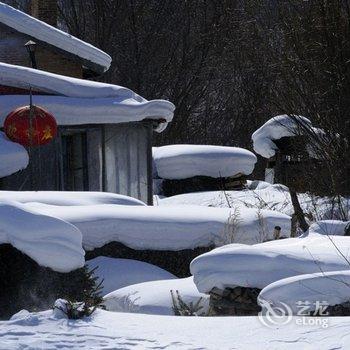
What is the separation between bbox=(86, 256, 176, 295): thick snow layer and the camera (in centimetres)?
1416

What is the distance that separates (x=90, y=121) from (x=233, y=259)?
Result: 34.7ft

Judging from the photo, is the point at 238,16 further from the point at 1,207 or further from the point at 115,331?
the point at 115,331

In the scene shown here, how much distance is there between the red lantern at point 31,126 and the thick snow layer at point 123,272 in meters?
4.27

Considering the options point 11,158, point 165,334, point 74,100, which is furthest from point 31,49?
point 165,334

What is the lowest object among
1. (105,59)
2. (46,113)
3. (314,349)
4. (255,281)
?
(314,349)

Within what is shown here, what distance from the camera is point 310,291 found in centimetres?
874

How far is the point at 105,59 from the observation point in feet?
87.5

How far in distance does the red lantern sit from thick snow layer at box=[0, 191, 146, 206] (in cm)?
232

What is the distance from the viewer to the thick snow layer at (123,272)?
14156 millimetres

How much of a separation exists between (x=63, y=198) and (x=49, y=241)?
6.64 meters

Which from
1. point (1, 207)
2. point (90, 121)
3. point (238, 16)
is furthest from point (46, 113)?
point (238, 16)

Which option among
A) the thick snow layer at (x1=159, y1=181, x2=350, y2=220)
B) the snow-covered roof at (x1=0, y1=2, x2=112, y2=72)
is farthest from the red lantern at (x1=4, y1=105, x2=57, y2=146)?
the snow-covered roof at (x1=0, y1=2, x2=112, y2=72)

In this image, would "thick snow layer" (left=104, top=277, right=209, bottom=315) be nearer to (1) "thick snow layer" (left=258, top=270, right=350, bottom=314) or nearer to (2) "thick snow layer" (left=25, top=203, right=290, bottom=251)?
(1) "thick snow layer" (left=258, top=270, right=350, bottom=314)

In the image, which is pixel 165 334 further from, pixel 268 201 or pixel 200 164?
pixel 200 164
